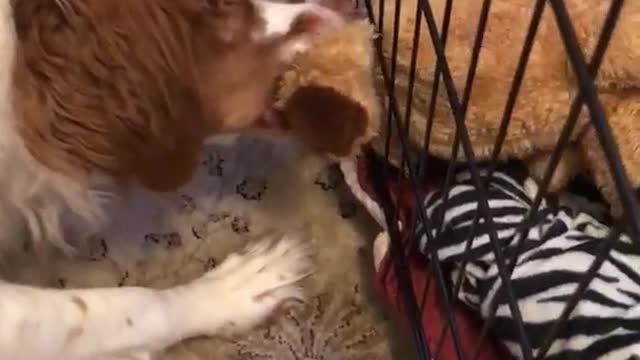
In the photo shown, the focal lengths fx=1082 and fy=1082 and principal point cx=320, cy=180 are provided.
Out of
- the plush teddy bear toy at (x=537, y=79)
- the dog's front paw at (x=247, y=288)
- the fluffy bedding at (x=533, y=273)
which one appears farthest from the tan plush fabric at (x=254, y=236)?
the plush teddy bear toy at (x=537, y=79)

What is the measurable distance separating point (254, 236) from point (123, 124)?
0.97ft

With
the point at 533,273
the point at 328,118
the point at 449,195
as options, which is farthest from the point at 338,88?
the point at 533,273

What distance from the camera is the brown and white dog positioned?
0.94 m

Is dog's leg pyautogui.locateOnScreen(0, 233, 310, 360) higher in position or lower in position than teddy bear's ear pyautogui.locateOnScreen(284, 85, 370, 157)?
lower

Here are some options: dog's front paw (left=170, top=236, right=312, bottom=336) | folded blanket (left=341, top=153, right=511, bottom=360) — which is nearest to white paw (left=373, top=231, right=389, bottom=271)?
folded blanket (left=341, top=153, right=511, bottom=360)

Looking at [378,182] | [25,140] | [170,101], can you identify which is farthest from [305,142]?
[25,140]

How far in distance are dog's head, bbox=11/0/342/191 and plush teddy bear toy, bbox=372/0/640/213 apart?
0.17m

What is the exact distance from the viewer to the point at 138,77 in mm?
969

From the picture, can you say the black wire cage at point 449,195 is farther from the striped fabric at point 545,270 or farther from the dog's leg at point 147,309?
the dog's leg at point 147,309

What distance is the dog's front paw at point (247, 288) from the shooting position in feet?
3.75

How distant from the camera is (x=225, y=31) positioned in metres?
1.04

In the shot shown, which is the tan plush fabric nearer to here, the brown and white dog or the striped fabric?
the brown and white dog

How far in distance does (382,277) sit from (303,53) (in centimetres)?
24

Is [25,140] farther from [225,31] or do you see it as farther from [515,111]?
[515,111]
